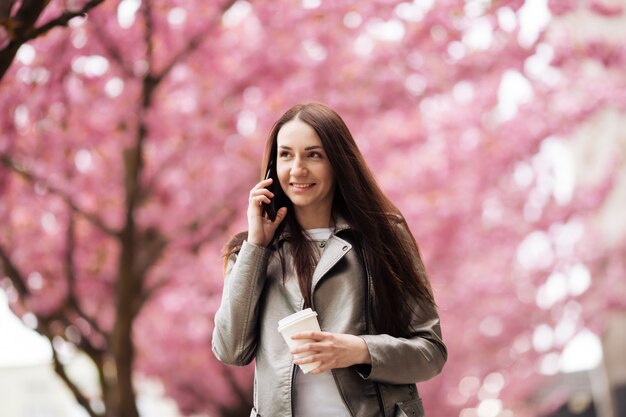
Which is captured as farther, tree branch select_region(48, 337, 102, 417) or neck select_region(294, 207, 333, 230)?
tree branch select_region(48, 337, 102, 417)

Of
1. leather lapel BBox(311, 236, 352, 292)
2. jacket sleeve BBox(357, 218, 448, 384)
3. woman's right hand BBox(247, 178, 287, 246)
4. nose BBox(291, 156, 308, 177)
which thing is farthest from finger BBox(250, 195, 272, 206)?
jacket sleeve BBox(357, 218, 448, 384)

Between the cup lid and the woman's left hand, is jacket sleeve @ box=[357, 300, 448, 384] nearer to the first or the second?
the woman's left hand

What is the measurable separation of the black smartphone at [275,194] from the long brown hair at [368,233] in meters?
0.02

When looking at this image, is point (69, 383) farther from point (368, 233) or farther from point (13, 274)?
point (368, 233)

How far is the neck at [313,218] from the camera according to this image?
296 centimetres

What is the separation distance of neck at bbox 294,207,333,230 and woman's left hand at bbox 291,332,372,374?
Result: 481 millimetres

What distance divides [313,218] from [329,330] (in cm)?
38

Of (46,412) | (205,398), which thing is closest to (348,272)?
(205,398)

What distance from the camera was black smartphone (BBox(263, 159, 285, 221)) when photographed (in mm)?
2920

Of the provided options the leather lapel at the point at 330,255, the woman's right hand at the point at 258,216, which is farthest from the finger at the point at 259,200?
the leather lapel at the point at 330,255

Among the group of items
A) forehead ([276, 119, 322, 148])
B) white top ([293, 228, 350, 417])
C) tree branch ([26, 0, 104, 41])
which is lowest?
white top ([293, 228, 350, 417])

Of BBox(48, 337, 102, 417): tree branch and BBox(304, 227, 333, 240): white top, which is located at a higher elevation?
BBox(304, 227, 333, 240): white top

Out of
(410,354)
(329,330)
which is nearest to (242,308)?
(329,330)

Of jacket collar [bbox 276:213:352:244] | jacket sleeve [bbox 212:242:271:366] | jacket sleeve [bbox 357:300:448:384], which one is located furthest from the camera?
jacket collar [bbox 276:213:352:244]
